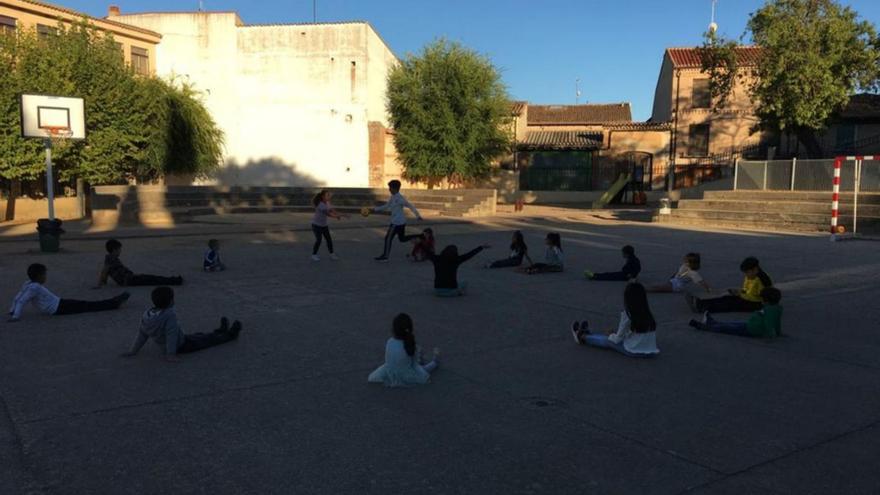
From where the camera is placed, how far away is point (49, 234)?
14.1 meters

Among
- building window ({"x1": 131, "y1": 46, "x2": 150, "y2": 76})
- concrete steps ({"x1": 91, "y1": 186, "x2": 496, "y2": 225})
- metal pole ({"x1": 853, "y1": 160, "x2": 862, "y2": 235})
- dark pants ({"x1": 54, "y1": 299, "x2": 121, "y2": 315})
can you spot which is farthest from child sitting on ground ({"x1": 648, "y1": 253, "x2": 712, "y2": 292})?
building window ({"x1": 131, "y1": 46, "x2": 150, "y2": 76})

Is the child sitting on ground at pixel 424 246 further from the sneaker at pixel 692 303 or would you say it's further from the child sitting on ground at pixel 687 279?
the sneaker at pixel 692 303

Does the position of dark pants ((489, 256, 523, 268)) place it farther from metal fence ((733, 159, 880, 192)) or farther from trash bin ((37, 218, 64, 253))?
metal fence ((733, 159, 880, 192))

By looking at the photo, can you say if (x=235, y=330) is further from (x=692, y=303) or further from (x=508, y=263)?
(x=508, y=263)

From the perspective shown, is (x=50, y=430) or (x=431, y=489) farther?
(x=50, y=430)

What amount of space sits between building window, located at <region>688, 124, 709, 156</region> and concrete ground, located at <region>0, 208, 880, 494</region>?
3442 cm

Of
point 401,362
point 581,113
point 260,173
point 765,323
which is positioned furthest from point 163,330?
point 581,113

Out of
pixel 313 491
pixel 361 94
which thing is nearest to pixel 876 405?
pixel 313 491

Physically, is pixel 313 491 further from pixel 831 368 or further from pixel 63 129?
pixel 63 129

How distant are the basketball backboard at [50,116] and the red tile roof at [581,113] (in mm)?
38482

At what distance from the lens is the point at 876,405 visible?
496cm

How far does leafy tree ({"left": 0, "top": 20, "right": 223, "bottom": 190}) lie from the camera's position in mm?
24562

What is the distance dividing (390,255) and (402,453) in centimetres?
1031

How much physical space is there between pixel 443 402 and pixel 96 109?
1026 inches
